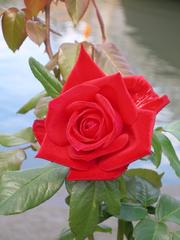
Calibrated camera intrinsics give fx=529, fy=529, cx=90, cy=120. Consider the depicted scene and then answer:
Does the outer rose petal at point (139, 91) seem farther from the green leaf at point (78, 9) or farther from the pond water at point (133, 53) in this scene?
the pond water at point (133, 53)

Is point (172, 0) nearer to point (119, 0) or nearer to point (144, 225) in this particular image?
point (119, 0)

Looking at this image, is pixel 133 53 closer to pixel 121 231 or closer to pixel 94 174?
pixel 121 231

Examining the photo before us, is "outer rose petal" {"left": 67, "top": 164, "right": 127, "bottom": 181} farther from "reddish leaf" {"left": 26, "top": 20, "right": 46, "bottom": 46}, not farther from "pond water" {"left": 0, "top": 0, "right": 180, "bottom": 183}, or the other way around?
"pond water" {"left": 0, "top": 0, "right": 180, "bottom": 183}

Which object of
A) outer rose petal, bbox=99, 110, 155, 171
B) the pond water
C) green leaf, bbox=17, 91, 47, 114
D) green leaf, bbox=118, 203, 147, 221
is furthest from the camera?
the pond water

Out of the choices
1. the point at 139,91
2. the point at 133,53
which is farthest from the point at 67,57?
the point at 133,53

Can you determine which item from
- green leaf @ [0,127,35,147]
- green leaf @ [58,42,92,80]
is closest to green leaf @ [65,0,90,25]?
green leaf @ [58,42,92,80]

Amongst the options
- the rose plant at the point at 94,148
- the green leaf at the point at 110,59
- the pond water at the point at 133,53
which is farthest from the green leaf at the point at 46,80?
the pond water at the point at 133,53

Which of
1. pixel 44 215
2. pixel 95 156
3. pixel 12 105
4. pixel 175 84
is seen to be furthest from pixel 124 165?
pixel 175 84
